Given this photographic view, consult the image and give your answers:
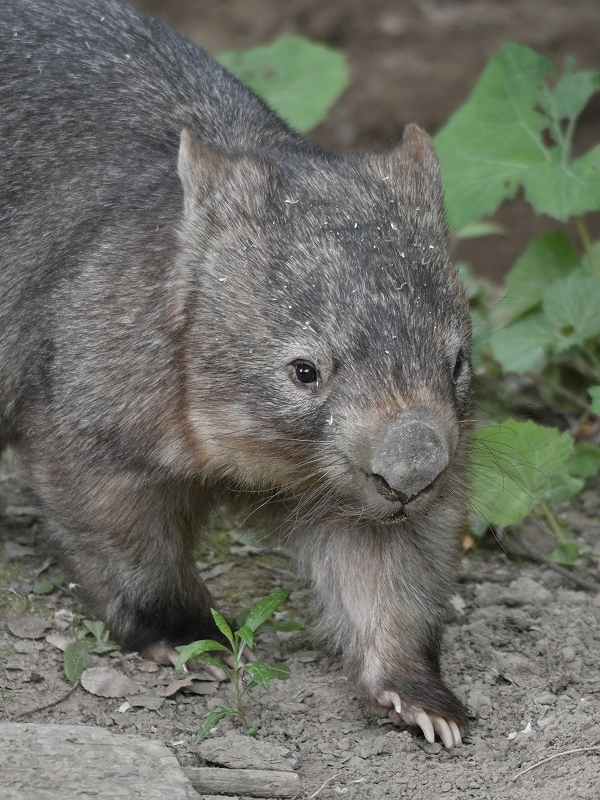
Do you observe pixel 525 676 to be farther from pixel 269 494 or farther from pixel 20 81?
pixel 20 81

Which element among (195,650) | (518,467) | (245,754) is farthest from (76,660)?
(518,467)

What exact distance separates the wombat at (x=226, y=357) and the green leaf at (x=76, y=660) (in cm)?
17

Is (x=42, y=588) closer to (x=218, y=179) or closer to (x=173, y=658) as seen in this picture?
(x=173, y=658)

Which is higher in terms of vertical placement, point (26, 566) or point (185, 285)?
point (185, 285)

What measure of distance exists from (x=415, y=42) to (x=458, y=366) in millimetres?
6352

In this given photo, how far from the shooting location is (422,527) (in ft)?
13.9

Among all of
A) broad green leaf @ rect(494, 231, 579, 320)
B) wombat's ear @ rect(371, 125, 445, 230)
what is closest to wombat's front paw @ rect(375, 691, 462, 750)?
wombat's ear @ rect(371, 125, 445, 230)

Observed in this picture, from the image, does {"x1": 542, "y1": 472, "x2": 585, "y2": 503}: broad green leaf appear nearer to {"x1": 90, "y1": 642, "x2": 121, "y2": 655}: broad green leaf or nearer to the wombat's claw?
the wombat's claw

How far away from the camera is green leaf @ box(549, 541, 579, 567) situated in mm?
5143

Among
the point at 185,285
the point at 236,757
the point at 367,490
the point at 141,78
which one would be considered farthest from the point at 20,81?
the point at 236,757

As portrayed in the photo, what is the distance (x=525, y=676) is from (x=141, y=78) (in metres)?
2.66

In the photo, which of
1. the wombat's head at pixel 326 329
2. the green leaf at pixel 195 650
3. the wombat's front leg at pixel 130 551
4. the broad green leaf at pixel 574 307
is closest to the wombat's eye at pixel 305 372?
the wombat's head at pixel 326 329

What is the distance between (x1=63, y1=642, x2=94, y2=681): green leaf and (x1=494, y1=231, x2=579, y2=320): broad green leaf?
3.07 meters

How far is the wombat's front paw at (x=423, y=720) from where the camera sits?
385cm
